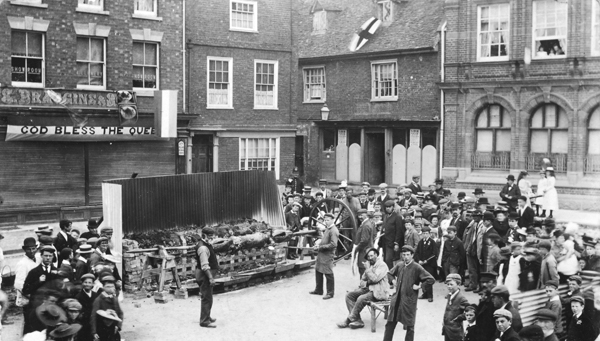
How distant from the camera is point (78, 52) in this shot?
25938 millimetres

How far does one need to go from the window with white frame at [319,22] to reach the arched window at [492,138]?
11.5 meters

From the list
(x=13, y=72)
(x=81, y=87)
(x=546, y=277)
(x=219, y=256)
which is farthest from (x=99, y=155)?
(x=546, y=277)

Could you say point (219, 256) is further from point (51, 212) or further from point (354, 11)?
point (354, 11)

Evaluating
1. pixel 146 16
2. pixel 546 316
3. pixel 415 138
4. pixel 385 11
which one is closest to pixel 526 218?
pixel 546 316

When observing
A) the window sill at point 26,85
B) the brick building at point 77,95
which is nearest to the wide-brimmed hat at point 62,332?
the brick building at point 77,95

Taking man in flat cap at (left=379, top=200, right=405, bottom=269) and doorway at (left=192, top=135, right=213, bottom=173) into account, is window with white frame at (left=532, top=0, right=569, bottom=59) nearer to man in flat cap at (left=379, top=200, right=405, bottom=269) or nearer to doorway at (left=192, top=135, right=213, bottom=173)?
doorway at (left=192, top=135, right=213, bottom=173)

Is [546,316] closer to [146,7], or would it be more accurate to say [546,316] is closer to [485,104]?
[485,104]

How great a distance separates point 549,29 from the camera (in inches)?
1100

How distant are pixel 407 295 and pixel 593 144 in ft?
58.7

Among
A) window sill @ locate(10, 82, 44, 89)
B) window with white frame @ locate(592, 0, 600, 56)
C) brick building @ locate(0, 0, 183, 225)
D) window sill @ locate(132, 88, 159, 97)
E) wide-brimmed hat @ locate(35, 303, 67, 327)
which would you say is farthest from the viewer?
window sill @ locate(132, 88, 159, 97)

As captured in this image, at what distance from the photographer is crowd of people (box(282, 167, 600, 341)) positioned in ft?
33.8

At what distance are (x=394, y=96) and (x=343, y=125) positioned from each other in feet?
10.2

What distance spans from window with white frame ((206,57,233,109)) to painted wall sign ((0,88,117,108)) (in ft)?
15.3

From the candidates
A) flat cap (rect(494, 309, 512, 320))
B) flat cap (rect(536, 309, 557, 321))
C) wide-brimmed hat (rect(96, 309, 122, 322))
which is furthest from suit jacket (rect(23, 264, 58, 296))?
flat cap (rect(536, 309, 557, 321))
